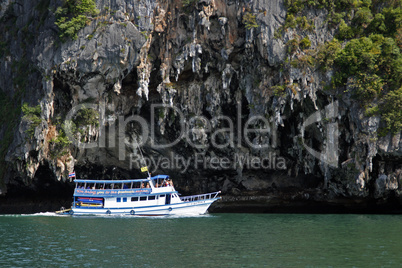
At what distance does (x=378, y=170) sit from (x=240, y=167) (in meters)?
12.2

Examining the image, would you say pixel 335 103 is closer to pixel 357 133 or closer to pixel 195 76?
pixel 357 133

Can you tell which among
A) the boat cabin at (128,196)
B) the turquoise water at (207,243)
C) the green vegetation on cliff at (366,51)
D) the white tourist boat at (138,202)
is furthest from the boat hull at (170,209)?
the green vegetation on cliff at (366,51)

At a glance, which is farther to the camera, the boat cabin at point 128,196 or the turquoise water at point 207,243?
the boat cabin at point 128,196

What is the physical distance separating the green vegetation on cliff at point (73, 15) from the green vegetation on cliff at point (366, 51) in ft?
55.5

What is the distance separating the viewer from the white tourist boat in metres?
42.0

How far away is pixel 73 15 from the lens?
40.5 m

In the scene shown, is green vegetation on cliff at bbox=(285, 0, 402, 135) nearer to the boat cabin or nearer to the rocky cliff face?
the rocky cliff face

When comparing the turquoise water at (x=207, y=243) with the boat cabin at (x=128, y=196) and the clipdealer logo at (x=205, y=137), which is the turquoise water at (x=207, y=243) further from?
the clipdealer logo at (x=205, y=137)

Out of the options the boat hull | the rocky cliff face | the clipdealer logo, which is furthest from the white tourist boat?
the clipdealer logo

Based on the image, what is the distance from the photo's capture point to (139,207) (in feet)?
139

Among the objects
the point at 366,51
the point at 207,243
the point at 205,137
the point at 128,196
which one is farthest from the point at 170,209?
the point at 366,51

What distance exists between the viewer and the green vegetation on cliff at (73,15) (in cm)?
3972

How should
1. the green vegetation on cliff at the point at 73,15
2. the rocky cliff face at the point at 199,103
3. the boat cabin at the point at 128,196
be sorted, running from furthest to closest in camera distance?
1. the boat cabin at the point at 128,196
2. the green vegetation on cliff at the point at 73,15
3. the rocky cliff face at the point at 199,103

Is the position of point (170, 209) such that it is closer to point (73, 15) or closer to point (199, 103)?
point (199, 103)
